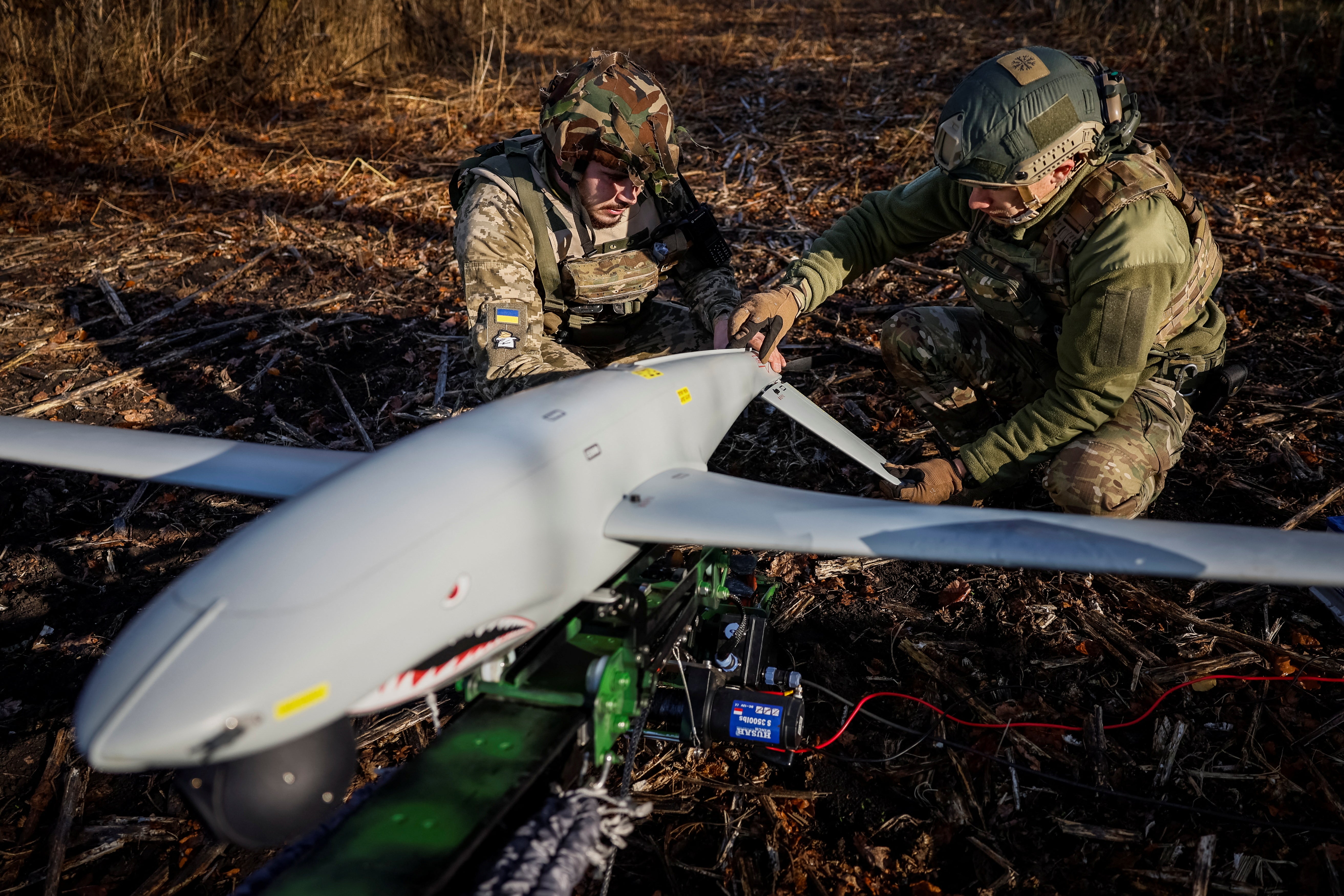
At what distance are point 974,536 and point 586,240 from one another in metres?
2.93

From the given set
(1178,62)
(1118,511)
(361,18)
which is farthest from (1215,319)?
(361,18)

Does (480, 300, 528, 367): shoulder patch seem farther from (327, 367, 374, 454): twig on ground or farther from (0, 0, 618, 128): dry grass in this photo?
(0, 0, 618, 128): dry grass

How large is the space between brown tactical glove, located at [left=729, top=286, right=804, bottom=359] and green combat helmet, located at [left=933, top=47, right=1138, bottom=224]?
113cm

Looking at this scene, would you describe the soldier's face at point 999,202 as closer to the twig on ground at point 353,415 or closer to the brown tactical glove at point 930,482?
the brown tactical glove at point 930,482

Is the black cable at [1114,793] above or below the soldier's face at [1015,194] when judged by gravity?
below

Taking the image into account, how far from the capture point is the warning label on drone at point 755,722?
310 cm

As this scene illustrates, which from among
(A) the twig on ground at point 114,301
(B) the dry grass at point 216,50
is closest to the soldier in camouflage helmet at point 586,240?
(A) the twig on ground at point 114,301

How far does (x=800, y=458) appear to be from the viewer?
17.4ft

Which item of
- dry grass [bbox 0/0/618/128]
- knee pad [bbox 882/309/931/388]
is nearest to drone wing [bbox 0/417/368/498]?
knee pad [bbox 882/309/931/388]

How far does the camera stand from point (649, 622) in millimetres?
3043

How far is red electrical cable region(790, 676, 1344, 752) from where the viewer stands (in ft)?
11.5

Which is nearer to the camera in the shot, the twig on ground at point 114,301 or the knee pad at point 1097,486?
the knee pad at point 1097,486

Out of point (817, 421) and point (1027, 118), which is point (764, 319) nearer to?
point (817, 421)

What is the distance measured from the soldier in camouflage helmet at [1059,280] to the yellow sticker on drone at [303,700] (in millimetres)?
2741
